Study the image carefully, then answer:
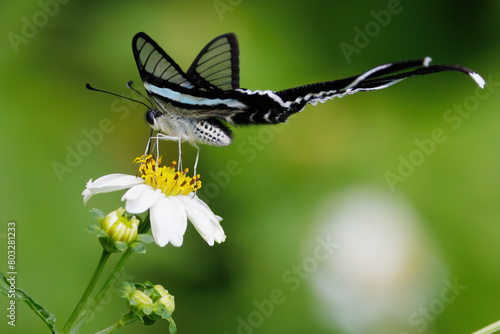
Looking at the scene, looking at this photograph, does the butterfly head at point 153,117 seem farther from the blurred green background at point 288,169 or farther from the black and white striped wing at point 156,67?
the blurred green background at point 288,169

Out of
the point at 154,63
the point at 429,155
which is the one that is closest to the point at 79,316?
the point at 154,63

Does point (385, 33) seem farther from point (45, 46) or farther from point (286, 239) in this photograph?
point (45, 46)

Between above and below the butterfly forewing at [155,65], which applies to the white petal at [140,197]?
below

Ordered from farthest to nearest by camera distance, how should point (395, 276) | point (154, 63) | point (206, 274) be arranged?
point (395, 276)
point (206, 274)
point (154, 63)

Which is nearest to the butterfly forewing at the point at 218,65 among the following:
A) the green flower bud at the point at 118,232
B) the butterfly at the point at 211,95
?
the butterfly at the point at 211,95

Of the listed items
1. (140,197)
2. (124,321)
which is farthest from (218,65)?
→ (124,321)

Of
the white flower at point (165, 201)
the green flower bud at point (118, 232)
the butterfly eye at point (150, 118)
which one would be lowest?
the green flower bud at point (118, 232)

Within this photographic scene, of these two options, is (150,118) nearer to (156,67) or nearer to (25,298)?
(156,67)
